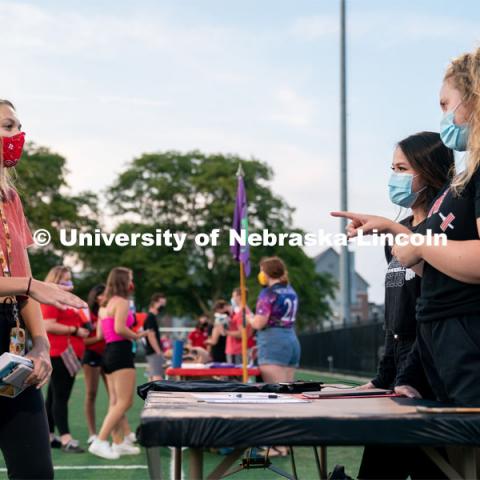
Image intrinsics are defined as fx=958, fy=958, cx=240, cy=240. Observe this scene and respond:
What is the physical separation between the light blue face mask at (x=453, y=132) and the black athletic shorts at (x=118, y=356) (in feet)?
23.1

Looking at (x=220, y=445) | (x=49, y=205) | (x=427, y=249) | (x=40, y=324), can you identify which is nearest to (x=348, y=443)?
(x=220, y=445)

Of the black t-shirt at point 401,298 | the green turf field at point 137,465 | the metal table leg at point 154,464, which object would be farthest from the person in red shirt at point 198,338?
the metal table leg at point 154,464

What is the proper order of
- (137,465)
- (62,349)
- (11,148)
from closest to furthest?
(11,148), (137,465), (62,349)

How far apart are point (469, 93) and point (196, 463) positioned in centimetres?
151

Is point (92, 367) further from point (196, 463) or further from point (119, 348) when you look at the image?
point (196, 463)

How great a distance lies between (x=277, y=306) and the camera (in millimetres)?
9539

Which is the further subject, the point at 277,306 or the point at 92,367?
the point at 92,367

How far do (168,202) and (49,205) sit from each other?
781 centimetres

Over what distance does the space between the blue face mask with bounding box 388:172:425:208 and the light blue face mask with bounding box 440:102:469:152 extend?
621mm

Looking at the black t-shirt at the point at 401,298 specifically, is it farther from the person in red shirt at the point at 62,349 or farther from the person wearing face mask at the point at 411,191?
the person in red shirt at the point at 62,349

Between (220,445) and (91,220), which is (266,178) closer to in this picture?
(91,220)

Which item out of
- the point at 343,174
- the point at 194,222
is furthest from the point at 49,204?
the point at 343,174

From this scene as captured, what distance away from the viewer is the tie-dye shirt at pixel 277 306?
9.52 metres

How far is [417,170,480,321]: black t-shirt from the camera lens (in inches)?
119
